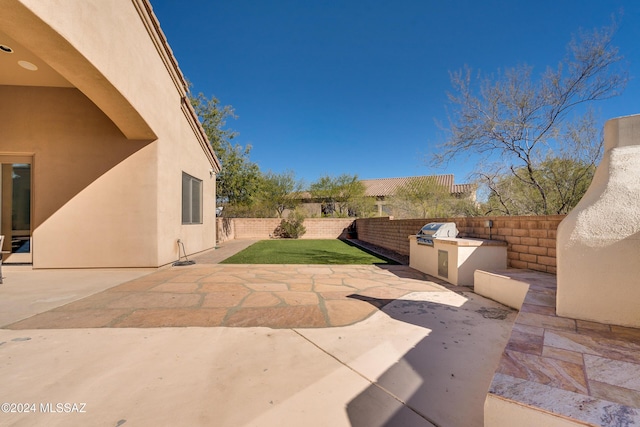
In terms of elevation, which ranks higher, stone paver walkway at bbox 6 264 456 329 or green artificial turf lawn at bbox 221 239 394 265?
stone paver walkway at bbox 6 264 456 329

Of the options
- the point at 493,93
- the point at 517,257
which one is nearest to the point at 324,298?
the point at 517,257

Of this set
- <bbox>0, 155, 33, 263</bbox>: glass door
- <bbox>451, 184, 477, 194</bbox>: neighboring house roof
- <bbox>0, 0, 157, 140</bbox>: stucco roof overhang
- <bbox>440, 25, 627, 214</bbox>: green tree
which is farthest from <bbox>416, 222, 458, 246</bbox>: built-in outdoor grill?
<bbox>0, 155, 33, 263</bbox>: glass door

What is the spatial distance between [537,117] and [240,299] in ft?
29.1

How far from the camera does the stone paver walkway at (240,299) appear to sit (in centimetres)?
304

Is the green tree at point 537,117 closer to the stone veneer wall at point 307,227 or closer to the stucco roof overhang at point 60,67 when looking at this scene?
the stucco roof overhang at point 60,67

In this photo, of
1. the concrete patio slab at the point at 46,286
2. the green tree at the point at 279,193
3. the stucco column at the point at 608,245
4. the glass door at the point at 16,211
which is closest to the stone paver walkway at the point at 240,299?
the concrete patio slab at the point at 46,286

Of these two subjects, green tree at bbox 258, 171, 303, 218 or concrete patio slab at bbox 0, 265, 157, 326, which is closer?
concrete patio slab at bbox 0, 265, 157, 326

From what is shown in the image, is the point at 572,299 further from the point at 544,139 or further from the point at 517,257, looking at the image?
the point at 544,139

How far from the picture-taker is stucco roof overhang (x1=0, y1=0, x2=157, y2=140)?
126 inches

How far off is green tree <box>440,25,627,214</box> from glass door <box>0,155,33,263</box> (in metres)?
11.9

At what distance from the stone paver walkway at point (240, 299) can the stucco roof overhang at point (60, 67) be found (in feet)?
11.0

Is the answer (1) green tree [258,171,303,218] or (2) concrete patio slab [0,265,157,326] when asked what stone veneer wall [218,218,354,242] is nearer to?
(1) green tree [258,171,303,218]

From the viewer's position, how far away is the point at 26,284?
15.1ft

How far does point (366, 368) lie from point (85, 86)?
622cm
